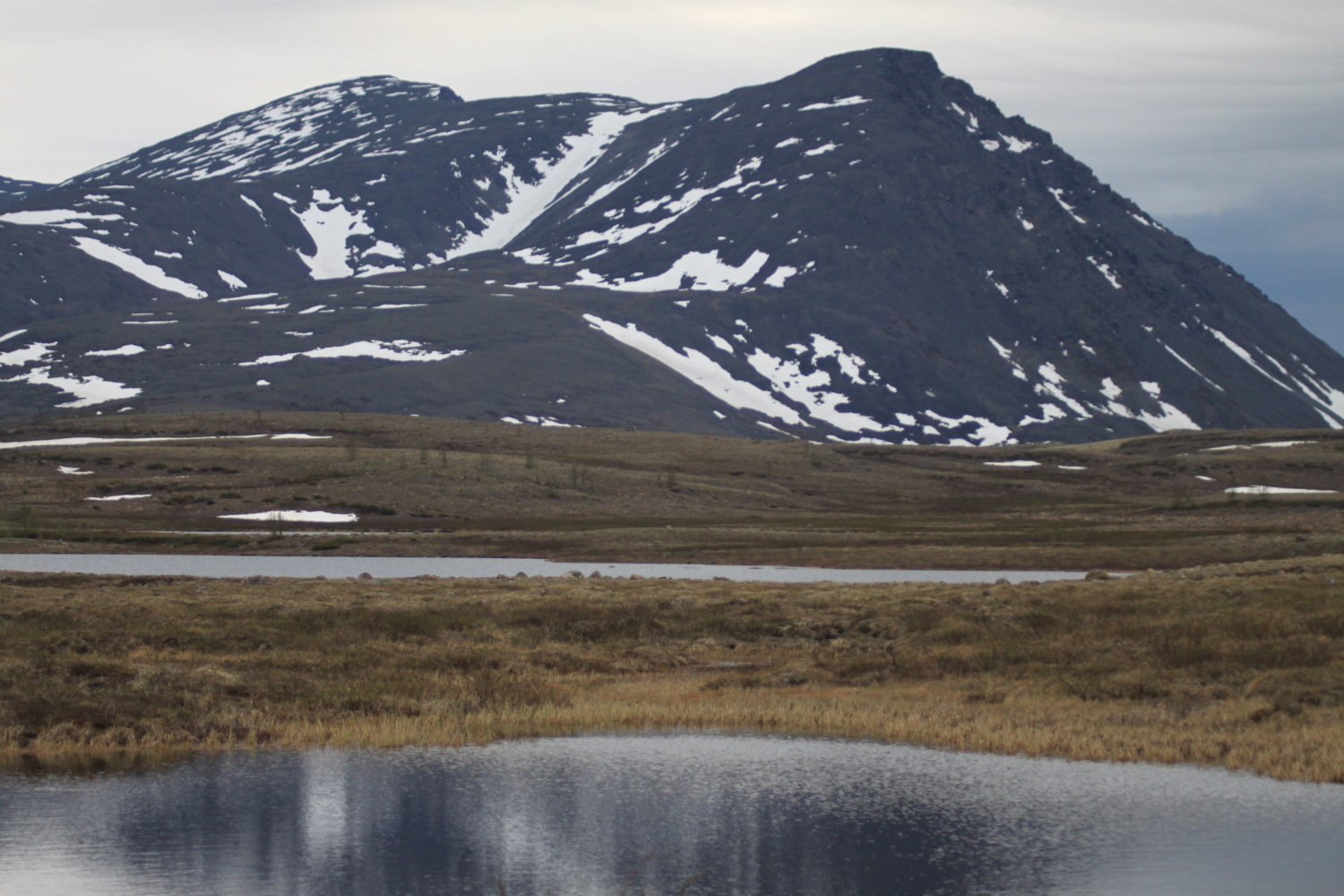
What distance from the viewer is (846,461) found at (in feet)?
497

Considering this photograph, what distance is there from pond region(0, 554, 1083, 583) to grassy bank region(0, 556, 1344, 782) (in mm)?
16086

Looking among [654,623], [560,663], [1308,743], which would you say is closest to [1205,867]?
[1308,743]

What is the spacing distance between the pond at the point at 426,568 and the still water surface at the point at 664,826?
36166 millimetres

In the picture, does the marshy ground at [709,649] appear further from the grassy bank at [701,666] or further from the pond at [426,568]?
the pond at [426,568]

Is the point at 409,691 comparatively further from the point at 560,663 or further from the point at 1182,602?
the point at 1182,602

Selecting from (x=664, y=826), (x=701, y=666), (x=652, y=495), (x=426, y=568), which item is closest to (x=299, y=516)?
(x=426, y=568)

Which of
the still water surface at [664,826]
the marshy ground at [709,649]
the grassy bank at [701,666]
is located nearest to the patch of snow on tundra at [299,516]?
the marshy ground at [709,649]

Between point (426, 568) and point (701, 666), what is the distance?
35030mm

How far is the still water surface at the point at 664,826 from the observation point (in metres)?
18.8

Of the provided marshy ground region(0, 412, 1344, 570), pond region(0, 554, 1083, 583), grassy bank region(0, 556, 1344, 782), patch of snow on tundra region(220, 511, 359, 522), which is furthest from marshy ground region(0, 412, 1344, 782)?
patch of snow on tundra region(220, 511, 359, 522)

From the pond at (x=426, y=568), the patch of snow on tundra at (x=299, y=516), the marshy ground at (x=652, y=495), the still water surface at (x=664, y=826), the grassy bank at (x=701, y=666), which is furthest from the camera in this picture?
the patch of snow on tundra at (x=299, y=516)

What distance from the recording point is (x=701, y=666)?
119 ft

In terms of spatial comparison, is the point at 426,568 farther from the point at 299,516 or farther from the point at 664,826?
the point at 664,826

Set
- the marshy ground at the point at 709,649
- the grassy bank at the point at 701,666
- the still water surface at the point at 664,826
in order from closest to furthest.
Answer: the still water surface at the point at 664,826, the grassy bank at the point at 701,666, the marshy ground at the point at 709,649
